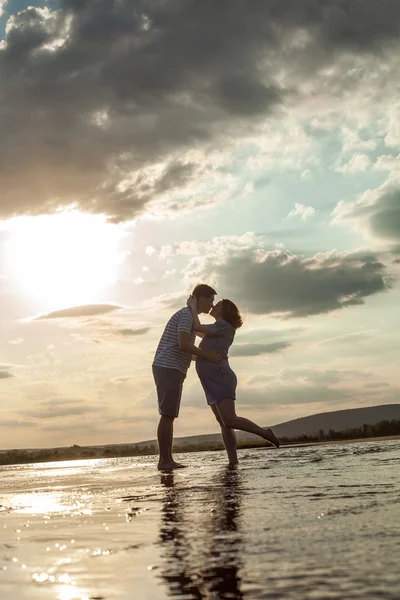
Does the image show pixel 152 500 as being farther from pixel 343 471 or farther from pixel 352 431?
pixel 352 431

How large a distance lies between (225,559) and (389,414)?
2096 inches

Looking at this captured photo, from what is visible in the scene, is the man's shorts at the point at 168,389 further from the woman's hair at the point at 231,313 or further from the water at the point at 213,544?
the water at the point at 213,544

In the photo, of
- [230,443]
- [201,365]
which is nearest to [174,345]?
[201,365]

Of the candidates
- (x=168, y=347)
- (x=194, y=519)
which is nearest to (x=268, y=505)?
(x=194, y=519)

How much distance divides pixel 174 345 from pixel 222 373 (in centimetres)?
68

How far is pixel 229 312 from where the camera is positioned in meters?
8.89

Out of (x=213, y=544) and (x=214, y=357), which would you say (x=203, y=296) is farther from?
(x=213, y=544)

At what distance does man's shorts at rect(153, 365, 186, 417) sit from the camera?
8492mm

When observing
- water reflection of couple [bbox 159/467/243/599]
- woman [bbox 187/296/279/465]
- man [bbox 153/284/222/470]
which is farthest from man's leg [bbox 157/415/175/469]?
water reflection of couple [bbox 159/467/243/599]

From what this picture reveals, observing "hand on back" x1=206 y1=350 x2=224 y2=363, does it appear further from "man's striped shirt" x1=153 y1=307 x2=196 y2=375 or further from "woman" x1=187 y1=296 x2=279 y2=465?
"man's striped shirt" x1=153 y1=307 x2=196 y2=375

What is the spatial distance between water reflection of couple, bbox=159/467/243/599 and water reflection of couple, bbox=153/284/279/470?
4.14 meters

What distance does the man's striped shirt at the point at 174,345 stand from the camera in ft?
28.1

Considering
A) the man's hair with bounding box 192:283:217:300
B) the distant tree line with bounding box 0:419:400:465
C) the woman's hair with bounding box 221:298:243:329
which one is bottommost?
the distant tree line with bounding box 0:419:400:465

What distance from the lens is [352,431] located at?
1708 cm
